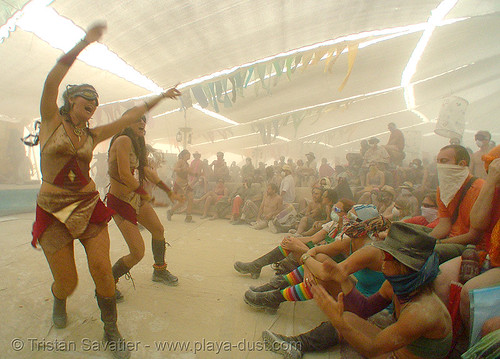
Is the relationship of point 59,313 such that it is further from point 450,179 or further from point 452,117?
point 452,117

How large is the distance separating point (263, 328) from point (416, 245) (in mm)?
1471

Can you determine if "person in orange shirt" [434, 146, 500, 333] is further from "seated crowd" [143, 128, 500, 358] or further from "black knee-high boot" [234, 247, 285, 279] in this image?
"black knee-high boot" [234, 247, 285, 279]

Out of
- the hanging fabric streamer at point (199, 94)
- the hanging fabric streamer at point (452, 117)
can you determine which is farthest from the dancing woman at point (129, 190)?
the hanging fabric streamer at point (452, 117)

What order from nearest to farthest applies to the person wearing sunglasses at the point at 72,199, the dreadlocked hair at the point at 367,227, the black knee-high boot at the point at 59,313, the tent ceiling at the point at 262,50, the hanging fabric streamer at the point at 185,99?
the person wearing sunglasses at the point at 72,199 < the black knee-high boot at the point at 59,313 < the dreadlocked hair at the point at 367,227 < the tent ceiling at the point at 262,50 < the hanging fabric streamer at the point at 185,99

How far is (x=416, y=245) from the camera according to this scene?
1325mm

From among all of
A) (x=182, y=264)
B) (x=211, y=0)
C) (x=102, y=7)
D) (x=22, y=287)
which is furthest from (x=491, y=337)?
(x=102, y=7)

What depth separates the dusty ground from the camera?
187 cm

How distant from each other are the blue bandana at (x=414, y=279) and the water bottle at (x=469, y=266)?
0.70 metres

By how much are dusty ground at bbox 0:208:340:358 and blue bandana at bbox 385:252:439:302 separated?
0.90 metres

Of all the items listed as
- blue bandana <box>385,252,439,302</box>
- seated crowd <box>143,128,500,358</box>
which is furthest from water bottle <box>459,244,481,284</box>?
blue bandana <box>385,252,439,302</box>

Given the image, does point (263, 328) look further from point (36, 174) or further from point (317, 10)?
point (36, 174)

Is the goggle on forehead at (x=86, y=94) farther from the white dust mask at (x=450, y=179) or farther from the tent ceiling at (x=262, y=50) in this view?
the white dust mask at (x=450, y=179)

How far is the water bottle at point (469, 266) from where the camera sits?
179 cm

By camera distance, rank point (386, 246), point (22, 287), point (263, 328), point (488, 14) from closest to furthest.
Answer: point (386, 246) → point (263, 328) → point (22, 287) → point (488, 14)
